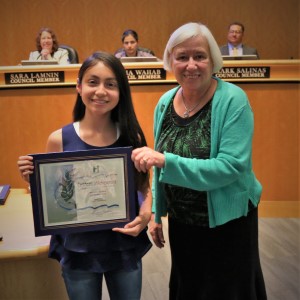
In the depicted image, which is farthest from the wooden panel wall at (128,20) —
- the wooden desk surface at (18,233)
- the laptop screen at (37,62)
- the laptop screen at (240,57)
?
the wooden desk surface at (18,233)

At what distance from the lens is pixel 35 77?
353 centimetres

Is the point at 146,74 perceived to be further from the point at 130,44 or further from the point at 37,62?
the point at 130,44

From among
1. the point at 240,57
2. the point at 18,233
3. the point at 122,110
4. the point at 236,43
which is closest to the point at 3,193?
the point at 18,233

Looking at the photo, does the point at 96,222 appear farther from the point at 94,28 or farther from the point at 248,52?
the point at 94,28

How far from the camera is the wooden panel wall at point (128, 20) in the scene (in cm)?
645

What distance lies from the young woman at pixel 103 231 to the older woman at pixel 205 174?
0.17 m

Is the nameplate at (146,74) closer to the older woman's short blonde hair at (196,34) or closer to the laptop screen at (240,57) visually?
the laptop screen at (240,57)

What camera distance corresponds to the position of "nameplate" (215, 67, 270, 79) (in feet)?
11.5

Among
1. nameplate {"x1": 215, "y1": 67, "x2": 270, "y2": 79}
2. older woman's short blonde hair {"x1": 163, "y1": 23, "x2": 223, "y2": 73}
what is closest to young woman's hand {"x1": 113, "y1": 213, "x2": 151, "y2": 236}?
older woman's short blonde hair {"x1": 163, "y1": 23, "x2": 223, "y2": 73}

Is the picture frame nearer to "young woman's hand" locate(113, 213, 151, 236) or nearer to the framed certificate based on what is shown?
the framed certificate

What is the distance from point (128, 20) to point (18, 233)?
18.1 ft

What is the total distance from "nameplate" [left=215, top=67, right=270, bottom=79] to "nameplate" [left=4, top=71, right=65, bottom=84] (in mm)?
1468

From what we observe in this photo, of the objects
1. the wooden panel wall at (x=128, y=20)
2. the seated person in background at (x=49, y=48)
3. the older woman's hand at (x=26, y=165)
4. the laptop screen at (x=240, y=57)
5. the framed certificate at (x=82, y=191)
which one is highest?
the wooden panel wall at (x=128, y=20)

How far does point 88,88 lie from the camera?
128 cm
